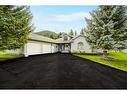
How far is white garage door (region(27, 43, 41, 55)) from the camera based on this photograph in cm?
2482

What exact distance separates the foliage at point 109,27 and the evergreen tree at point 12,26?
30.8ft

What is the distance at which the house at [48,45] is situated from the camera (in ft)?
81.8

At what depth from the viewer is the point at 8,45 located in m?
19.0

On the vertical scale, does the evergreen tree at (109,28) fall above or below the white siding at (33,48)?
above

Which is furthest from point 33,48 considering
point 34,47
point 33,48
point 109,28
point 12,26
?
point 109,28

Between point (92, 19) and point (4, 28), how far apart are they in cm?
1197

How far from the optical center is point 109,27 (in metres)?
21.3

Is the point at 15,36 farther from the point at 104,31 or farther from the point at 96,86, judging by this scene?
the point at 96,86

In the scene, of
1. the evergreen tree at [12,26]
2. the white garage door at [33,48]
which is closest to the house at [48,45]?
the white garage door at [33,48]

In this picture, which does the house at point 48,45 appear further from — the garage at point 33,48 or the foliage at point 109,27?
the foliage at point 109,27

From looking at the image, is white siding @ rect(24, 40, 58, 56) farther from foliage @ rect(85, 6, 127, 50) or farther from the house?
foliage @ rect(85, 6, 127, 50)

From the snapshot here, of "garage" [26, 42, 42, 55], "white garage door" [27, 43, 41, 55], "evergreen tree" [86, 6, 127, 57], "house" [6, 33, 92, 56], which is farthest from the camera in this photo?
"house" [6, 33, 92, 56]

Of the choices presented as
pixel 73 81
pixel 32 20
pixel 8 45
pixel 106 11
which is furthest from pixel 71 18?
pixel 73 81

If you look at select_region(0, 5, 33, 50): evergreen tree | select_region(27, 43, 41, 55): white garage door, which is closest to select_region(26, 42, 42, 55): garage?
select_region(27, 43, 41, 55): white garage door
